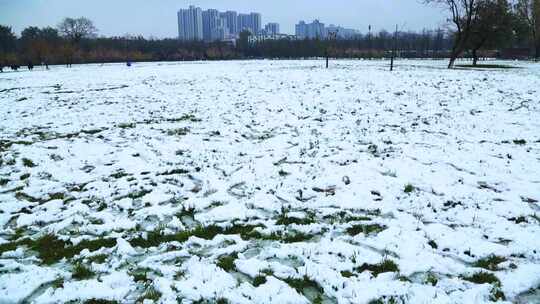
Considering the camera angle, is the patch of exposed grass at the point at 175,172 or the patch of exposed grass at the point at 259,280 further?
the patch of exposed grass at the point at 175,172

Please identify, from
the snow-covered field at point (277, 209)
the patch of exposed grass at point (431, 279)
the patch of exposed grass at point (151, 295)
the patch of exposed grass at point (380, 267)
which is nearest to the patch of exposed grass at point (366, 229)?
the snow-covered field at point (277, 209)

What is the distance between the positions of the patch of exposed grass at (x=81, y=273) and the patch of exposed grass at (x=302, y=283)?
9.13 feet

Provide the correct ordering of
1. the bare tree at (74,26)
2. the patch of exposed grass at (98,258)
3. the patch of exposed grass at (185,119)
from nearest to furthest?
the patch of exposed grass at (98,258) → the patch of exposed grass at (185,119) → the bare tree at (74,26)

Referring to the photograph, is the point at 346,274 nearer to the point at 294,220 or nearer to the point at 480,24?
the point at 294,220

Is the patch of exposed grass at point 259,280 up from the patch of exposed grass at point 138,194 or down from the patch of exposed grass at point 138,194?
down

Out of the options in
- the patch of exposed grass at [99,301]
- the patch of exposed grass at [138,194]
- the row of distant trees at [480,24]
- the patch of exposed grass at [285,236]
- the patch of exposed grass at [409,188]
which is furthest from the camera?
the row of distant trees at [480,24]

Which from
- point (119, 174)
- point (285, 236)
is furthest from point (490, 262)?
point (119, 174)

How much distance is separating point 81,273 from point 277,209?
346 centimetres

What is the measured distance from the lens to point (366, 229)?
5.85 metres

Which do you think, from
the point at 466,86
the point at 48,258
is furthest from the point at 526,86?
the point at 48,258

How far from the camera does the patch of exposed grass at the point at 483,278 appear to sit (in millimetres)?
4410

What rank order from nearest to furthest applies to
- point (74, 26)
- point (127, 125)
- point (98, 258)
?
point (98, 258) < point (127, 125) < point (74, 26)

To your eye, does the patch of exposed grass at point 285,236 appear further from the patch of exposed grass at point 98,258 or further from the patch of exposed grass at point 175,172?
the patch of exposed grass at point 175,172

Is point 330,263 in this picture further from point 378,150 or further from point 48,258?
point 378,150
